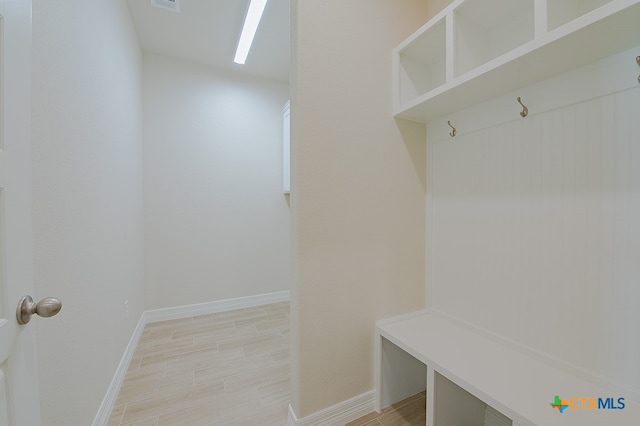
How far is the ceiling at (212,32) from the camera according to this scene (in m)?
2.09

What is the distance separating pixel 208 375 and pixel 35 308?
59.9 inches

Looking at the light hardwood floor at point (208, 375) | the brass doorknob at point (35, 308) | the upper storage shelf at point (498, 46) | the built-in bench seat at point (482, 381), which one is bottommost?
the light hardwood floor at point (208, 375)

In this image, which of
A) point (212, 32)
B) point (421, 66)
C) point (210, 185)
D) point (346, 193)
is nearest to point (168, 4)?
point (212, 32)

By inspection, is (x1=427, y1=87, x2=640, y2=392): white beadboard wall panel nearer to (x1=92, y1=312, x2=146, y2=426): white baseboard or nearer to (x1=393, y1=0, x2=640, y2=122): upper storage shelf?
(x1=393, y1=0, x2=640, y2=122): upper storage shelf

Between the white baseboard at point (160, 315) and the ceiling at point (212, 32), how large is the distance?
2.78 m

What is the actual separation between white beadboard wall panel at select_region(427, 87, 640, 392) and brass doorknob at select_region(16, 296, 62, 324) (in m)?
1.76

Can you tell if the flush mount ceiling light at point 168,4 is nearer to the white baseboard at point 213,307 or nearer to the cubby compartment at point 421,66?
the cubby compartment at point 421,66

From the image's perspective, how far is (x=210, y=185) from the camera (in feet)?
9.64

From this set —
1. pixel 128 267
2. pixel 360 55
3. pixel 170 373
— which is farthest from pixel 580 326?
pixel 128 267

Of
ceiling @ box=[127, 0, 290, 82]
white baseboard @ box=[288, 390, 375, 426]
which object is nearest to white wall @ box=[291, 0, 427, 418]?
white baseboard @ box=[288, 390, 375, 426]

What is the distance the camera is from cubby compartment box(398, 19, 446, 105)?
144 cm

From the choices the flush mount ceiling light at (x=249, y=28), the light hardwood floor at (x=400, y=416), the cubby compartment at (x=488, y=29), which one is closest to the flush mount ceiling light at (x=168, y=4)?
the flush mount ceiling light at (x=249, y=28)

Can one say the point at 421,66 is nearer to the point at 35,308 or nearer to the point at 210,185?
the point at 35,308

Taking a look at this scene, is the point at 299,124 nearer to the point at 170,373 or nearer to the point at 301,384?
the point at 301,384
